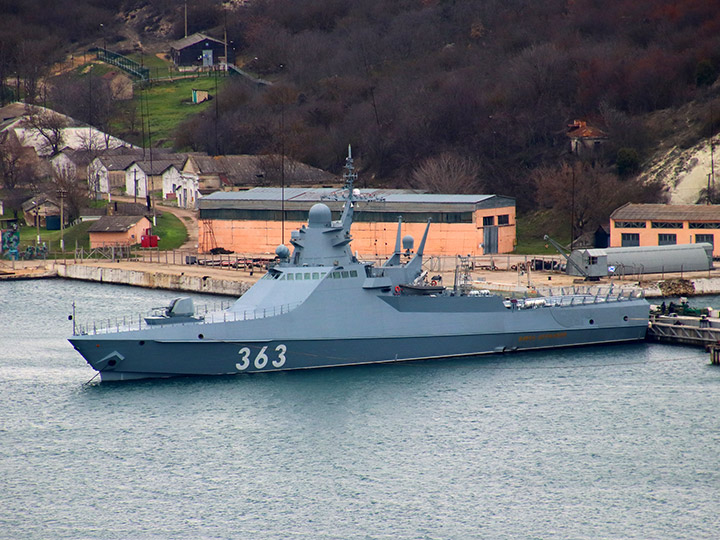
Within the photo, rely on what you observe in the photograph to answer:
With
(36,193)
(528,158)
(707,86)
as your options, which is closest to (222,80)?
(36,193)

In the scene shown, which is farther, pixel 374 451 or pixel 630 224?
pixel 630 224

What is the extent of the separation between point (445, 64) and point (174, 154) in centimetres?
2655

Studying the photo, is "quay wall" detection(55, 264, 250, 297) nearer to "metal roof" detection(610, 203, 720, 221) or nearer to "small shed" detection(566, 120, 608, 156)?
"metal roof" detection(610, 203, 720, 221)

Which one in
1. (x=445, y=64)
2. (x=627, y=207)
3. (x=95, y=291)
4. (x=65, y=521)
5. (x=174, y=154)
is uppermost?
(x=445, y=64)

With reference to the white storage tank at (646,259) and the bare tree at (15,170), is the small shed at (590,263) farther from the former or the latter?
the bare tree at (15,170)

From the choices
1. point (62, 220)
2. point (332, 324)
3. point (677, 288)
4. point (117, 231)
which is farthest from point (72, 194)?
point (332, 324)

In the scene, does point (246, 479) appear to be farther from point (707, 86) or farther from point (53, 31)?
point (53, 31)

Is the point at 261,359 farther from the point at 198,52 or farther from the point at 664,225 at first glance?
the point at 198,52

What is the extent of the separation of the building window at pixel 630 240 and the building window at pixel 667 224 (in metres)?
1.13

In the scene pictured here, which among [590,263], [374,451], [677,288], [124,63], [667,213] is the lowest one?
[374,451]

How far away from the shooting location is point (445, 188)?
76.1 meters

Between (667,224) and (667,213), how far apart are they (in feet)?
2.19

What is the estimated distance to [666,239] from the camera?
62.8 metres

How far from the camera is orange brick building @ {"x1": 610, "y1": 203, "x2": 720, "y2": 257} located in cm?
6222
